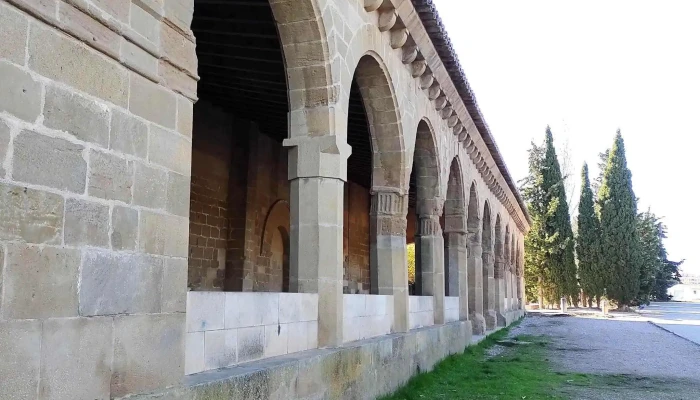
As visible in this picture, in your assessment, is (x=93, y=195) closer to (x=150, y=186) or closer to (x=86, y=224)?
(x=86, y=224)

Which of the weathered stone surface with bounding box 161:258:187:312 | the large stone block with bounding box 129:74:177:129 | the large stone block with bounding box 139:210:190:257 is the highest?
the large stone block with bounding box 129:74:177:129

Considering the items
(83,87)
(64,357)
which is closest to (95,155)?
(83,87)

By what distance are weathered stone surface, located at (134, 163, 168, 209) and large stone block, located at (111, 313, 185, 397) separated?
55 cm

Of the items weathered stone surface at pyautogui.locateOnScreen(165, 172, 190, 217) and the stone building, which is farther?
weathered stone surface at pyautogui.locateOnScreen(165, 172, 190, 217)

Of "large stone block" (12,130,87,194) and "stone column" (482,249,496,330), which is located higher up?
"large stone block" (12,130,87,194)

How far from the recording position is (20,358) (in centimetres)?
243

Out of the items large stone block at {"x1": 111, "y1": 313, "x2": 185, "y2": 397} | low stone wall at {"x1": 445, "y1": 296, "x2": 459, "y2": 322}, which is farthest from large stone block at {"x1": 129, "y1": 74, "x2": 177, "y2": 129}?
low stone wall at {"x1": 445, "y1": 296, "x2": 459, "y2": 322}

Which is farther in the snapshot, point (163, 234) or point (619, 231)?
point (619, 231)

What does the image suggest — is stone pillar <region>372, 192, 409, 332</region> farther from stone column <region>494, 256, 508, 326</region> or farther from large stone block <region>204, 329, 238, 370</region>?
stone column <region>494, 256, 508, 326</region>

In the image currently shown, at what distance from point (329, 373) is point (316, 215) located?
1322 mm

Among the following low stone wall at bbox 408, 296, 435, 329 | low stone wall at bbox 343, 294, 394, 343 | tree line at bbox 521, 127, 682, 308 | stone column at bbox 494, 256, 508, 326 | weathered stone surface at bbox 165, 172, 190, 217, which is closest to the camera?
weathered stone surface at bbox 165, 172, 190, 217

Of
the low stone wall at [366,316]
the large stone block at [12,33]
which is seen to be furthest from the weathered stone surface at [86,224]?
the low stone wall at [366,316]

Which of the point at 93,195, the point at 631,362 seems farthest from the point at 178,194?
the point at 631,362

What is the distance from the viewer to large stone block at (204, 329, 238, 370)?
13.6 ft
